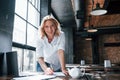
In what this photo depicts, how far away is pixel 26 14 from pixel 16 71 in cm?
273

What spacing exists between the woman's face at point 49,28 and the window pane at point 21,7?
2078 mm

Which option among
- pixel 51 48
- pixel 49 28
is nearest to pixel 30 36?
pixel 51 48

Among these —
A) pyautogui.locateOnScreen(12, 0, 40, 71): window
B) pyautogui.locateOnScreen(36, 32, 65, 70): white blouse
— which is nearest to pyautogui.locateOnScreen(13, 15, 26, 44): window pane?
pyautogui.locateOnScreen(12, 0, 40, 71): window

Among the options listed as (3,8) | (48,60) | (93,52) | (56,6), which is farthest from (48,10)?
(93,52)

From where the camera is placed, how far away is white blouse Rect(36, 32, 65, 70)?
6.74 feet

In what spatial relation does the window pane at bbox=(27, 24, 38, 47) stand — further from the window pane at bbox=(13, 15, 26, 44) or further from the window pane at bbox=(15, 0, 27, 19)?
the window pane at bbox=(15, 0, 27, 19)

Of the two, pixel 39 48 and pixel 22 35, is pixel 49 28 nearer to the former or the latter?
pixel 39 48

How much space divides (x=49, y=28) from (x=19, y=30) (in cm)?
221

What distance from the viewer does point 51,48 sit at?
6.89 ft

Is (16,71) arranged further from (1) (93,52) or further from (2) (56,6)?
(1) (93,52)

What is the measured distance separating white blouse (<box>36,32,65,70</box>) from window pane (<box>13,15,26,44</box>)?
1.70 metres

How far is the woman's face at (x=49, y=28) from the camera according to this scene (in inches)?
75.1

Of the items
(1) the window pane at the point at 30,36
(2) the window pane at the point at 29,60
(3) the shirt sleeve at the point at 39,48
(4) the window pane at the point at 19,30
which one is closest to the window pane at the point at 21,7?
(4) the window pane at the point at 19,30

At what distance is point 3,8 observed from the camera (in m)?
2.58
